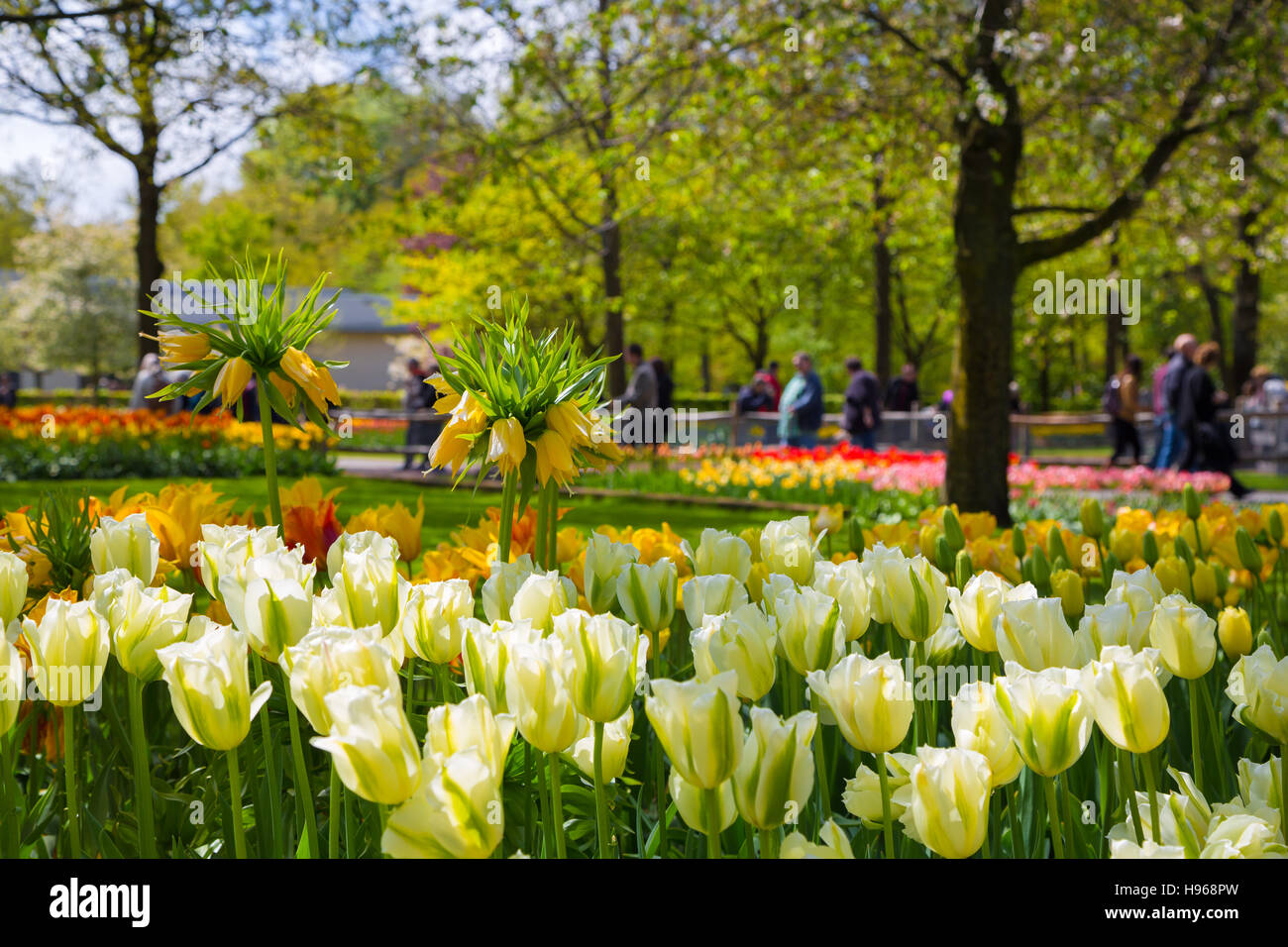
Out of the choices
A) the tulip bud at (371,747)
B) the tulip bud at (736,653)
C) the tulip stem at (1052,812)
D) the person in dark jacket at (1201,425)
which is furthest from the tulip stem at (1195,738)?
the person in dark jacket at (1201,425)

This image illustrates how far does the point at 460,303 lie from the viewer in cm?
2212

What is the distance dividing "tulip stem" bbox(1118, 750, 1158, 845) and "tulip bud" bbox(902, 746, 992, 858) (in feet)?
0.90

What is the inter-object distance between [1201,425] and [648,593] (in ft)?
44.0

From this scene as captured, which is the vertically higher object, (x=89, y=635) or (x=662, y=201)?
(x=662, y=201)

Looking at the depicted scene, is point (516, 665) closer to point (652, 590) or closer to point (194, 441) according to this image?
point (652, 590)

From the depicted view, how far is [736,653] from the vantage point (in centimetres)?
146

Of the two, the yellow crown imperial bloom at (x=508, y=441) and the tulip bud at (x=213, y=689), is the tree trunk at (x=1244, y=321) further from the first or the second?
the tulip bud at (x=213, y=689)

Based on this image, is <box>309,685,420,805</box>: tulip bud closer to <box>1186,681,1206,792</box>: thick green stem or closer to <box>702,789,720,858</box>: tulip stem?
<box>702,789,720,858</box>: tulip stem

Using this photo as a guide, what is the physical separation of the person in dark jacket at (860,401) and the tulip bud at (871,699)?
14.5 metres

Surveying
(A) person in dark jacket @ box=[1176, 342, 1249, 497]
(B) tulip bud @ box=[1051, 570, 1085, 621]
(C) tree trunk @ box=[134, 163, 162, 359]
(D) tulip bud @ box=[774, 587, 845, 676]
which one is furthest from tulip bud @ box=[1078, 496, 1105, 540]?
(C) tree trunk @ box=[134, 163, 162, 359]
